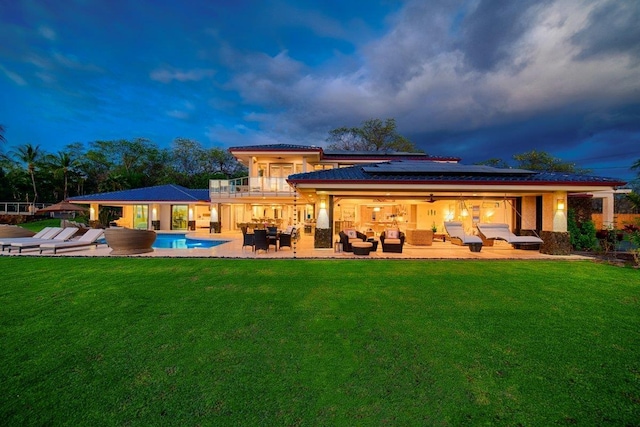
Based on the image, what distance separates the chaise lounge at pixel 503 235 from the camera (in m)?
11.9

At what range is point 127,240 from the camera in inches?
452

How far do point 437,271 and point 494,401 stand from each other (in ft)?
19.6

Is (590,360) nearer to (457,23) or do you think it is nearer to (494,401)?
(494,401)

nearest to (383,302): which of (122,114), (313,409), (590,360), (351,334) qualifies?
(351,334)

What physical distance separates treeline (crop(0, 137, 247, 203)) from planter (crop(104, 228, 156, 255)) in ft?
101

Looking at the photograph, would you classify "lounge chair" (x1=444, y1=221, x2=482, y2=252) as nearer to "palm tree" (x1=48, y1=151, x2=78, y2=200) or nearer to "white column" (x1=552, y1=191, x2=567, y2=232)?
"white column" (x1=552, y1=191, x2=567, y2=232)

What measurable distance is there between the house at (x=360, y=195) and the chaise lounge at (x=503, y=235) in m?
1.65

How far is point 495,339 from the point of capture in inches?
161

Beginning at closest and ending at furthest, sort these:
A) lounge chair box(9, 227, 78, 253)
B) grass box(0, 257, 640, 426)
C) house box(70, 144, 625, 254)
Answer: grass box(0, 257, 640, 426) → lounge chair box(9, 227, 78, 253) → house box(70, 144, 625, 254)

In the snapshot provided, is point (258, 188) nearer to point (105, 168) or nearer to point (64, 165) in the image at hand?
point (64, 165)

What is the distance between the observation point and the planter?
11414mm

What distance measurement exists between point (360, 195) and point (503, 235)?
661cm

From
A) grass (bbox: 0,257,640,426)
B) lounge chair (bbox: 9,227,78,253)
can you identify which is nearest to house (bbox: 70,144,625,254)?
grass (bbox: 0,257,640,426)

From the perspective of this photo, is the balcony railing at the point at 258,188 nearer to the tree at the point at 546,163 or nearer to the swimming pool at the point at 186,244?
the swimming pool at the point at 186,244
